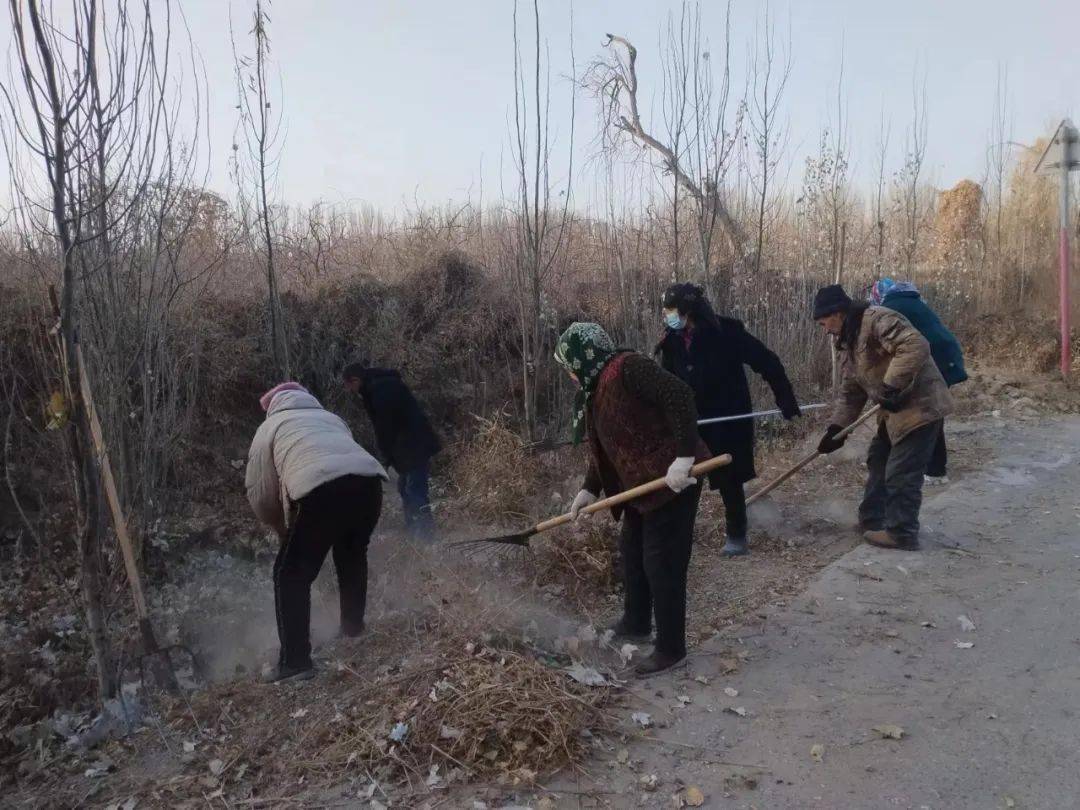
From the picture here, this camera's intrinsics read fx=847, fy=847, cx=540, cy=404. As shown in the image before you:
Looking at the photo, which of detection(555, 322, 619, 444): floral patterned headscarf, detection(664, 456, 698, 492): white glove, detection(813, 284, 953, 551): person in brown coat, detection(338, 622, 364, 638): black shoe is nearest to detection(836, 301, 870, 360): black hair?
detection(813, 284, 953, 551): person in brown coat

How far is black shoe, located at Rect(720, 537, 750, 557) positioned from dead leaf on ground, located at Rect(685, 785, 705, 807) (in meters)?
2.69

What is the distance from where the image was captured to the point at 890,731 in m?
3.25

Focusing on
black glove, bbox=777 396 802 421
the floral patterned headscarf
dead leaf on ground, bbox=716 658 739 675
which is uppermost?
the floral patterned headscarf

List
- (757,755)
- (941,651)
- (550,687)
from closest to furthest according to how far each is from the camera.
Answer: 1. (757,755)
2. (550,687)
3. (941,651)

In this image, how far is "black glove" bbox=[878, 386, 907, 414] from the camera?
197 inches

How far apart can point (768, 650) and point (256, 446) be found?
106 inches

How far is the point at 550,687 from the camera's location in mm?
3371

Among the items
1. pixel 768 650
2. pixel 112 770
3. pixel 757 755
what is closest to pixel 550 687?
pixel 757 755

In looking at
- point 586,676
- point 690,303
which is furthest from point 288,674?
point 690,303

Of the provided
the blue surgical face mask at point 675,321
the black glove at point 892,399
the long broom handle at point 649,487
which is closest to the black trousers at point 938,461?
the black glove at point 892,399

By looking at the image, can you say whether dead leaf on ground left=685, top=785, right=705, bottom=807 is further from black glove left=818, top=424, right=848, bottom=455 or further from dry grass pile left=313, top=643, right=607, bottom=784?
black glove left=818, top=424, right=848, bottom=455

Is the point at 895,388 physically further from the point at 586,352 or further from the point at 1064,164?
the point at 1064,164

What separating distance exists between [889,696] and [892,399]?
2.03 metres

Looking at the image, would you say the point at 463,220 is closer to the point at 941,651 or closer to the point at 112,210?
the point at 112,210
